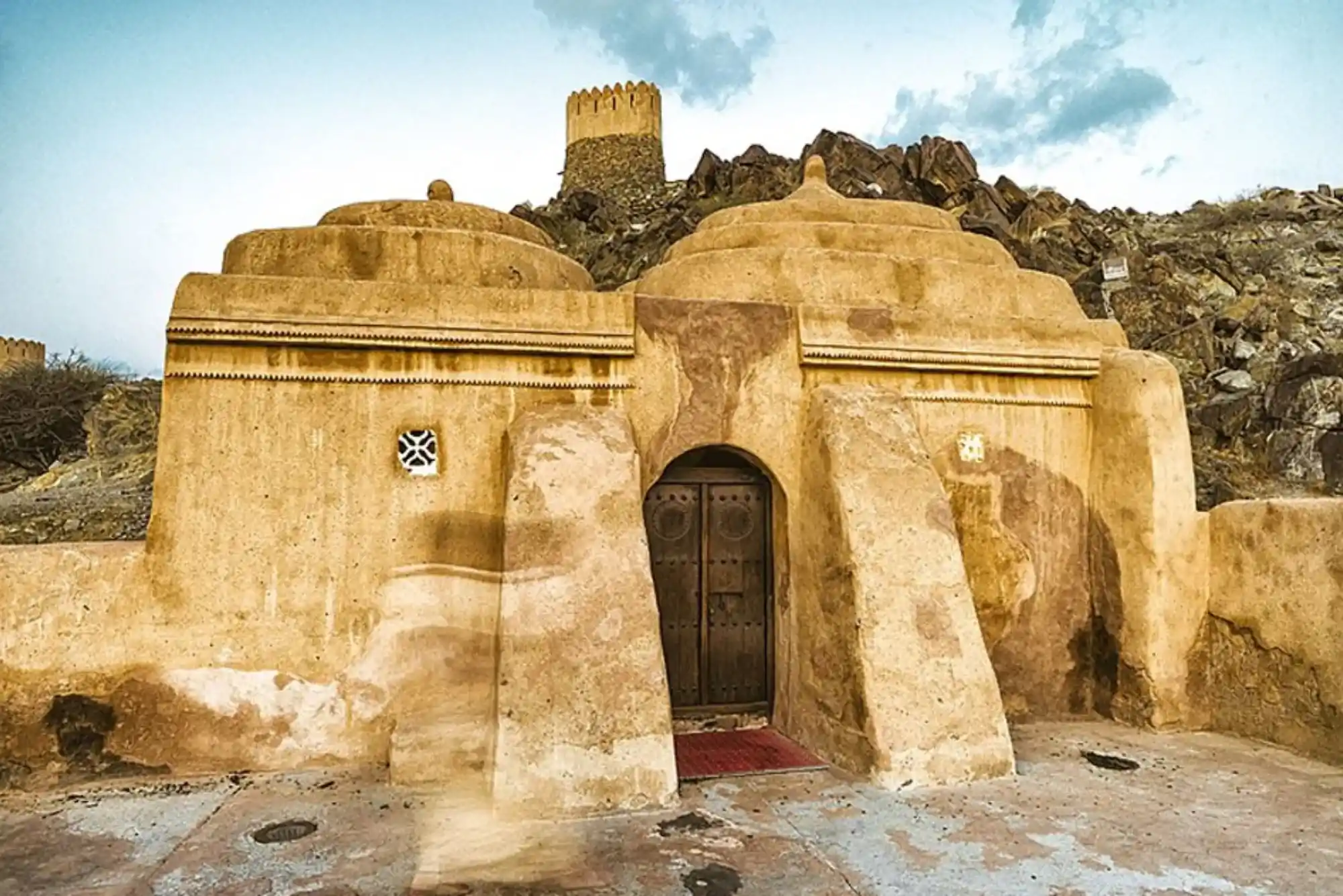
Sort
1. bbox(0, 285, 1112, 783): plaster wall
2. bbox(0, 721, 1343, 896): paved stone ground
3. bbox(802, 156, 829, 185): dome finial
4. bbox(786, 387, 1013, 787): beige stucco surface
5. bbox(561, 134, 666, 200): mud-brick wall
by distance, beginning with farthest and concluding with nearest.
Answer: bbox(561, 134, 666, 200): mud-brick wall < bbox(802, 156, 829, 185): dome finial < bbox(0, 285, 1112, 783): plaster wall < bbox(786, 387, 1013, 787): beige stucco surface < bbox(0, 721, 1343, 896): paved stone ground

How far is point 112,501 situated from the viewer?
534 inches

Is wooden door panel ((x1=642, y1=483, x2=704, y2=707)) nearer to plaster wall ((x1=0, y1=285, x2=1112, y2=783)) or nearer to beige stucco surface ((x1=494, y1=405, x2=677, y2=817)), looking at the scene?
plaster wall ((x1=0, y1=285, x2=1112, y2=783))

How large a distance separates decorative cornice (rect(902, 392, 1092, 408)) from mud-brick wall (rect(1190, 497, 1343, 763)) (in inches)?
47.0

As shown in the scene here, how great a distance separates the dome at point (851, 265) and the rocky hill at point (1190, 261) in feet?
32.8

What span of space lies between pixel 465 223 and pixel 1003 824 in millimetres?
5128

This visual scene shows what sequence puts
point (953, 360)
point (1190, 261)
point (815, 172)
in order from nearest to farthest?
point (953, 360)
point (815, 172)
point (1190, 261)

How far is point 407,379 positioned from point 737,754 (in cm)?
310

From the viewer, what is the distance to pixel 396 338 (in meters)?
5.27

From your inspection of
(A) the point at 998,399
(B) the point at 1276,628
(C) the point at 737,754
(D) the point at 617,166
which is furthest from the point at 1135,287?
(D) the point at 617,166

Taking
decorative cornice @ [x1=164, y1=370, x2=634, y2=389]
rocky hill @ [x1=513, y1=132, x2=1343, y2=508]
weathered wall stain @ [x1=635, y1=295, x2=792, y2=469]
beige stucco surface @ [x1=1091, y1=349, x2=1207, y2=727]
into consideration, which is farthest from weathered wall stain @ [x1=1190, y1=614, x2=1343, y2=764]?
rocky hill @ [x1=513, y1=132, x2=1343, y2=508]

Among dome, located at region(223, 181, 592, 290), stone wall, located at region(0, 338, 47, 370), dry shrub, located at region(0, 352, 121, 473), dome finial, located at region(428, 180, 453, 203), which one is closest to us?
dome, located at region(223, 181, 592, 290)

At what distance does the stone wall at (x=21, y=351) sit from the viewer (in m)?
25.9

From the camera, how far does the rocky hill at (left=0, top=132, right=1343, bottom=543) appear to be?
597 inches

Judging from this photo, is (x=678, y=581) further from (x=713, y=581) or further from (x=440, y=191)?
(x=440, y=191)
